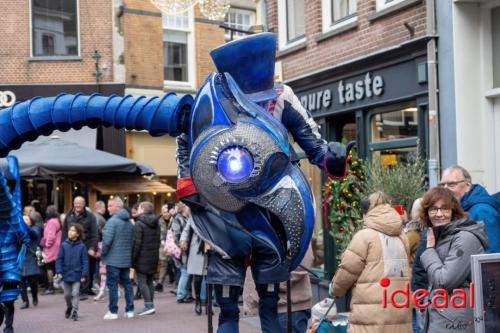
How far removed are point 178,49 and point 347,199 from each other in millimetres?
14742

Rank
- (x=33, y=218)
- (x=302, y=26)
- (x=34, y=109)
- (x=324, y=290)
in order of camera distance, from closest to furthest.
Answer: (x=34, y=109) → (x=324, y=290) → (x=302, y=26) → (x=33, y=218)

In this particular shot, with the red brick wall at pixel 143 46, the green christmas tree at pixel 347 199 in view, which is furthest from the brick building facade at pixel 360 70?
the red brick wall at pixel 143 46

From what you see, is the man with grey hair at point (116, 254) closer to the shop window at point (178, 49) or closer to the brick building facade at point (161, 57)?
the brick building facade at point (161, 57)

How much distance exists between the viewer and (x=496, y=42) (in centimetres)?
855

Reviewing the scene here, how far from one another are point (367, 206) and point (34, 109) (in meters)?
2.73

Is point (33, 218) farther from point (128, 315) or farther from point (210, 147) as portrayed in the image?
point (210, 147)

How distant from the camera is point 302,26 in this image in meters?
12.5

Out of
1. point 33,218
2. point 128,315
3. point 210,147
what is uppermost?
point 210,147

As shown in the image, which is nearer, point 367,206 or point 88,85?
point 367,206

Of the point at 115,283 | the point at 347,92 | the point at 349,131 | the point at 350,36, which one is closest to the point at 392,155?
the point at 347,92

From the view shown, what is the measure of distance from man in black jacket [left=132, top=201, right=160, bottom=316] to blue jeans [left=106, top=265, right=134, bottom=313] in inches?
8.6

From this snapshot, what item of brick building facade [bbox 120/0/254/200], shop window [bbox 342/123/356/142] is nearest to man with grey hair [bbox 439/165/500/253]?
shop window [bbox 342/123/356/142]

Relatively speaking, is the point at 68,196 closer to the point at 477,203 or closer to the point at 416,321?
the point at 416,321

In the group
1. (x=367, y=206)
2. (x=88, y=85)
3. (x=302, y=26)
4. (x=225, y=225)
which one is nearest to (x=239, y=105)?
(x=225, y=225)
